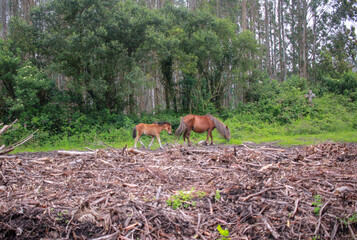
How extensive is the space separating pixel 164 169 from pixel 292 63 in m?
46.6

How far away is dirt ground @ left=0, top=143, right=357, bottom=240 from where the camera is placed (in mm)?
3740

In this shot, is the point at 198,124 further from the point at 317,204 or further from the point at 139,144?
the point at 317,204

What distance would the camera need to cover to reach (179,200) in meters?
4.32

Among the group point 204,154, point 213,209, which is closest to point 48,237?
point 213,209

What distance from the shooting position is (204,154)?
768cm

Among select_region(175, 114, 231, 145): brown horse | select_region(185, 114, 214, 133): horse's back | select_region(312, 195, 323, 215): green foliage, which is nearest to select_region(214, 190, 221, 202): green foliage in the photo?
select_region(312, 195, 323, 215): green foliage

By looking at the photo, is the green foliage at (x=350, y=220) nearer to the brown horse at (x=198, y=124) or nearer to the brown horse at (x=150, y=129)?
the brown horse at (x=198, y=124)

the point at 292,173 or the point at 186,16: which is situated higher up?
the point at 186,16

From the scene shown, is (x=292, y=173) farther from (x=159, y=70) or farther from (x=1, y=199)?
(x=159, y=70)

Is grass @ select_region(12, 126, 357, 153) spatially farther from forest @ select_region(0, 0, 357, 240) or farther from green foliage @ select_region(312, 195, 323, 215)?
green foliage @ select_region(312, 195, 323, 215)

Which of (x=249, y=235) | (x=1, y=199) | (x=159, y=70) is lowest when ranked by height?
(x=249, y=235)

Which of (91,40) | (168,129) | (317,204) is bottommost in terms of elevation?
(317,204)

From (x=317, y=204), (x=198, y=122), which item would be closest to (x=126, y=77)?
(x=198, y=122)

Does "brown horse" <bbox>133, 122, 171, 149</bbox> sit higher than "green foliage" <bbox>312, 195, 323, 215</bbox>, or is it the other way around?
"brown horse" <bbox>133, 122, 171, 149</bbox>
